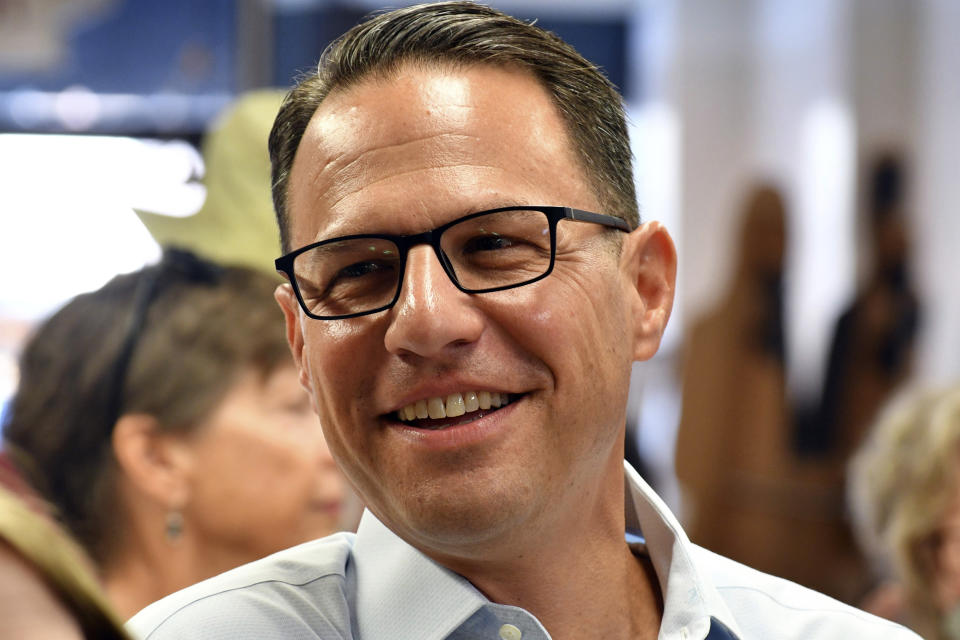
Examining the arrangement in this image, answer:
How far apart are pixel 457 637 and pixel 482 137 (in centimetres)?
47

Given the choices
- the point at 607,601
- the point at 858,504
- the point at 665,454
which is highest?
the point at 607,601

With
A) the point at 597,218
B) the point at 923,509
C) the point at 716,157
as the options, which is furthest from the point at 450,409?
the point at 716,157

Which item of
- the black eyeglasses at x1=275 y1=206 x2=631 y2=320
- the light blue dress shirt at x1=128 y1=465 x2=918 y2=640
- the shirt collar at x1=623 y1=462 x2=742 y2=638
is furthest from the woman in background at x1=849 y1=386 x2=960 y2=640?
the black eyeglasses at x1=275 y1=206 x2=631 y2=320

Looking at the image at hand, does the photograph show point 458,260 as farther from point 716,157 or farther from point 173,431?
point 716,157

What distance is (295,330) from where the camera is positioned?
1248 millimetres

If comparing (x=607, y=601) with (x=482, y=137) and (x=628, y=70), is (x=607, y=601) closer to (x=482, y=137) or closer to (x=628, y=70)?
(x=482, y=137)

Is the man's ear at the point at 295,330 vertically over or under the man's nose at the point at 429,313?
under

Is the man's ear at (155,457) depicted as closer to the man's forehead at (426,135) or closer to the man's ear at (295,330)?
the man's ear at (295,330)

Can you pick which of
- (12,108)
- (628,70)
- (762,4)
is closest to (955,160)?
(762,4)

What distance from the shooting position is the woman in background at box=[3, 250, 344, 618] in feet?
6.84

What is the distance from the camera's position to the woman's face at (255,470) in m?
2.08

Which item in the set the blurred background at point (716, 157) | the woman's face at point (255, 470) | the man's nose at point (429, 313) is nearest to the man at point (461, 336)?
the man's nose at point (429, 313)

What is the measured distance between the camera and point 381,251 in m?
1.08

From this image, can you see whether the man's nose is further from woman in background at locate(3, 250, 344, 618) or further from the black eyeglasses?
woman in background at locate(3, 250, 344, 618)
